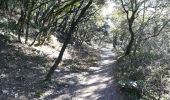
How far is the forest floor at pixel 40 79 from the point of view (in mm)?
16641

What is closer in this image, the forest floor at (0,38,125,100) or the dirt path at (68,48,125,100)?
the forest floor at (0,38,125,100)

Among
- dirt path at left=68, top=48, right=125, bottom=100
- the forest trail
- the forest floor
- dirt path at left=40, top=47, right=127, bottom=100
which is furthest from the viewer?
dirt path at left=68, top=48, right=125, bottom=100

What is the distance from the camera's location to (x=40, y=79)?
64.6 feet

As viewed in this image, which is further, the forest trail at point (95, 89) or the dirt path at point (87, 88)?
the forest trail at point (95, 89)

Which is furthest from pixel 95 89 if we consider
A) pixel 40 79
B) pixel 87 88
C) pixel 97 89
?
pixel 40 79

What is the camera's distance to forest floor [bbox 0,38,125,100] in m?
16.6

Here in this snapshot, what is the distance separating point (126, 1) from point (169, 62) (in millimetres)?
15616

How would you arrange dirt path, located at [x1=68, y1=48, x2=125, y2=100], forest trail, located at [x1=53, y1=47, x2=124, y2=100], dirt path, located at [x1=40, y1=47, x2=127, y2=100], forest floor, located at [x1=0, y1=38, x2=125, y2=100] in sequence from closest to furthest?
1. forest floor, located at [x1=0, y1=38, x2=125, y2=100]
2. dirt path, located at [x1=40, y1=47, x2=127, y2=100]
3. forest trail, located at [x1=53, y1=47, x2=124, y2=100]
4. dirt path, located at [x1=68, y1=48, x2=125, y2=100]

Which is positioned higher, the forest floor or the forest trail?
the forest floor

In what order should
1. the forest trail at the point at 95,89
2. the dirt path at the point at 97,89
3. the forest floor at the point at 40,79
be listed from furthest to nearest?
the dirt path at the point at 97,89 → the forest trail at the point at 95,89 → the forest floor at the point at 40,79

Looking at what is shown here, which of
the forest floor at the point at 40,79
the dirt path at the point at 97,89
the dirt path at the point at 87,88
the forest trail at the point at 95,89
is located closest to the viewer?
the forest floor at the point at 40,79

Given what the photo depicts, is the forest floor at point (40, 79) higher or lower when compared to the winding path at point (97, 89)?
higher

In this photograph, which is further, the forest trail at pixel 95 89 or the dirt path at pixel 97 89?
the dirt path at pixel 97 89

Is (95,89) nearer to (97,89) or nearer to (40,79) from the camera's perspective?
(97,89)
